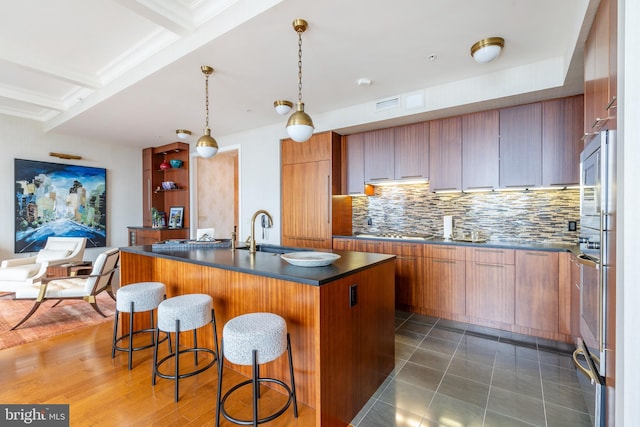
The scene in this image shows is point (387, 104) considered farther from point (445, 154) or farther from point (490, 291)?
point (490, 291)

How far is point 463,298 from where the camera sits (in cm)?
324

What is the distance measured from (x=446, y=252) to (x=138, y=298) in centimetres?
309

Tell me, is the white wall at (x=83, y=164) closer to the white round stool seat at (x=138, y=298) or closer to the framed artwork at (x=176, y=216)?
the framed artwork at (x=176, y=216)

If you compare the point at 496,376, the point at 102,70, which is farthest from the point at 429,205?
the point at 102,70

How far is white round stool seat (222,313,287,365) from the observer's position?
4.91ft

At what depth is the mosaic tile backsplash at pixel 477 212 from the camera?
321 cm

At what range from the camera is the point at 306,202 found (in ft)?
14.5

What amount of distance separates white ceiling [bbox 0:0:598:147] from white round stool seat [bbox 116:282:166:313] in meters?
2.07

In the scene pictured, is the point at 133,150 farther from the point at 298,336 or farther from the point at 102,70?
the point at 298,336

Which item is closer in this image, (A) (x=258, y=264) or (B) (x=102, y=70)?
(A) (x=258, y=264)

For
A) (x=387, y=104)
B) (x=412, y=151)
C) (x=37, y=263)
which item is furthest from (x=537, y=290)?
(x=37, y=263)

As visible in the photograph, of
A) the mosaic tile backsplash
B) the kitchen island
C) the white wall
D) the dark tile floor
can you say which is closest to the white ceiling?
the mosaic tile backsplash

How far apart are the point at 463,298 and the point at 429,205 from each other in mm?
1295

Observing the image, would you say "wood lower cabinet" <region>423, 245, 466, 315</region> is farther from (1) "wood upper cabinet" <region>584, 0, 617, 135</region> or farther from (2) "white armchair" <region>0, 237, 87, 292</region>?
(2) "white armchair" <region>0, 237, 87, 292</region>
